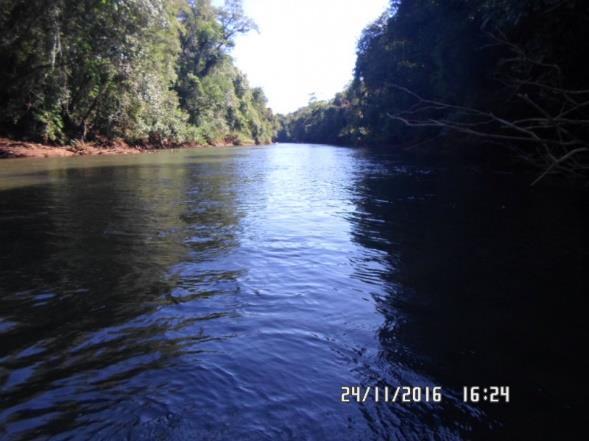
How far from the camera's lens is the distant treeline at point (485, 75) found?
4648 millimetres

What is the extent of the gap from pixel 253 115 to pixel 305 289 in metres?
88.3

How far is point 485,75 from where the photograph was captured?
63.5 ft

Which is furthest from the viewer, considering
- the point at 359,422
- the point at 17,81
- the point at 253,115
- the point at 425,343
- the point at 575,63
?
the point at 253,115

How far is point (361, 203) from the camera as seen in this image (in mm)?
10875

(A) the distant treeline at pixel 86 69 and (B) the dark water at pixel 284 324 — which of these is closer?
(B) the dark water at pixel 284 324

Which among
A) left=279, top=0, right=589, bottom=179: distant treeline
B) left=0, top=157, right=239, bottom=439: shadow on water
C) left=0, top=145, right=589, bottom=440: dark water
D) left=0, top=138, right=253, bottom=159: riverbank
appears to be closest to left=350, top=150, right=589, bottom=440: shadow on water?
left=0, top=145, right=589, bottom=440: dark water

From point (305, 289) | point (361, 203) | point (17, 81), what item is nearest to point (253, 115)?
point (17, 81)

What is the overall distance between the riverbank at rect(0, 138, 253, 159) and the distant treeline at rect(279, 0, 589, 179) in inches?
794

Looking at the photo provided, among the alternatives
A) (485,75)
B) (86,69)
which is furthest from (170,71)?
(485,75)

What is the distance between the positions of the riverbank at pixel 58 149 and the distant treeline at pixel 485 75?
2017cm

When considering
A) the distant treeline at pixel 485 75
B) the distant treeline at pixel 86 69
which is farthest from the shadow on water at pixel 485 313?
the distant treeline at pixel 86 69

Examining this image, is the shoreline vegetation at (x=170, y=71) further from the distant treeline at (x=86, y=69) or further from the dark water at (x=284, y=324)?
the dark water at (x=284, y=324)

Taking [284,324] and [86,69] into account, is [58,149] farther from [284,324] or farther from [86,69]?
[284,324]

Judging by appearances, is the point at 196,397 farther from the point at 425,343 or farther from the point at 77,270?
the point at 77,270
